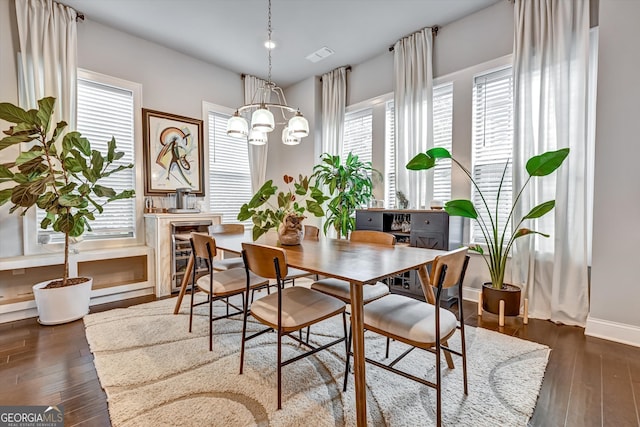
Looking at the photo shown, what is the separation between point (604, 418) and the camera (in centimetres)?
154

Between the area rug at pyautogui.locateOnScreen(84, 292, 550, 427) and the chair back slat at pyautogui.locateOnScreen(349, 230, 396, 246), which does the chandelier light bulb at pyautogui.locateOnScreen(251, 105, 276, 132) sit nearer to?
the chair back slat at pyautogui.locateOnScreen(349, 230, 396, 246)

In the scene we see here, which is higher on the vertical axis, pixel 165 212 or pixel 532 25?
pixel 532 25

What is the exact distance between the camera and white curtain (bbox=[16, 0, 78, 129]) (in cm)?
300

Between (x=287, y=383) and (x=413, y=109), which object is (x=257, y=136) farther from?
(x=413, y=109)

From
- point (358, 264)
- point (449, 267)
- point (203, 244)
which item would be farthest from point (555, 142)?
point (203, 244)

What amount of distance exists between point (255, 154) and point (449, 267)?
415 cm

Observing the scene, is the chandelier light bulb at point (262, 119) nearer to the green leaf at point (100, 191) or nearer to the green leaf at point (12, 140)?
the green leaf at point (100, 191)

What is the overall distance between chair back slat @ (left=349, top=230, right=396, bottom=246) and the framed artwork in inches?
111

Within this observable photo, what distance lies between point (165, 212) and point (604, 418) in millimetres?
4331

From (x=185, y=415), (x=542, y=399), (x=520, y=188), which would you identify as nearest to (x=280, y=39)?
(x=520, y=188)

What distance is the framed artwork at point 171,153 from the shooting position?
390cm

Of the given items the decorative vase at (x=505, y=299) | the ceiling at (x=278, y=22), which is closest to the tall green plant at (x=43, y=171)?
the ceiling at (x=278, y=22)

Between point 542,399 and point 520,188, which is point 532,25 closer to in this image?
point 520,188

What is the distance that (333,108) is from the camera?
473cm
